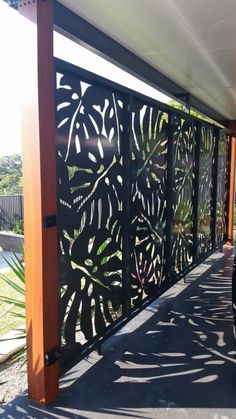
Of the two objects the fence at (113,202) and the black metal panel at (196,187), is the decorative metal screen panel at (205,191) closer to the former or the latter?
the black metal panel at (196,187)

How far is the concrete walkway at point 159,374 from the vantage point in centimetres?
211

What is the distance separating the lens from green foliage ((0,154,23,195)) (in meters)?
11.2

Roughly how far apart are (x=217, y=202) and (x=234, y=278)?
356 centimetres

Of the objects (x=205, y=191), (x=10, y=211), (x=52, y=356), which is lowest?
(x=52, y=356)

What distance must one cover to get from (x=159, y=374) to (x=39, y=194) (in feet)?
5.21

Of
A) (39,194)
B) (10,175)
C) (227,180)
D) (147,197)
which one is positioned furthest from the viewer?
(10,175)

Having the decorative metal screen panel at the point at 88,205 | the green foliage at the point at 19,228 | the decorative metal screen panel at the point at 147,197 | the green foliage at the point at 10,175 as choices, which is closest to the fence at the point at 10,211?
the green foliage at the point at 19,228

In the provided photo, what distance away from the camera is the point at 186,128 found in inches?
163

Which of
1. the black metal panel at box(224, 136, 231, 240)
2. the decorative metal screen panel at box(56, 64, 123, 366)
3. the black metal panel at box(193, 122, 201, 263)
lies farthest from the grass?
the black metal panel at box(224, 136, 231, 240)

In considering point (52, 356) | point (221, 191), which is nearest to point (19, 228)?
point (221, 191)

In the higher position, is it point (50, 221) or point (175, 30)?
point (175, 30)

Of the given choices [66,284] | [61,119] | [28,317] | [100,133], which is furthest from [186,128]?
[28,317]

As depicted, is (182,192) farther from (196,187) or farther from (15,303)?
(15,303)

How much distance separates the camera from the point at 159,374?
8.23 ft
